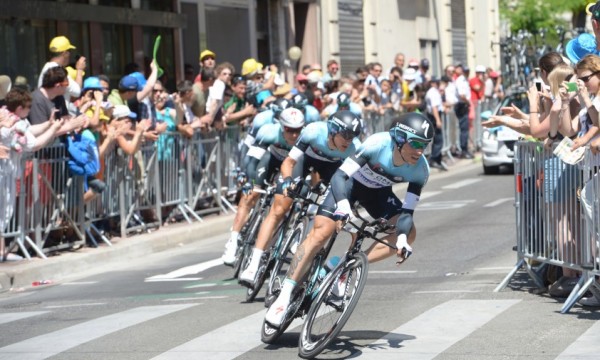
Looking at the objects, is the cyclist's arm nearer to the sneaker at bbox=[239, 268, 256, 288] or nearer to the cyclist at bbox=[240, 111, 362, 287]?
the cyclist at bbox=[240, 111, 362, 287]

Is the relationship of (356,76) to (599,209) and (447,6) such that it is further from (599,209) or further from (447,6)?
(447,6)

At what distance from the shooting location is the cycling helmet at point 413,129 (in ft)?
29.8

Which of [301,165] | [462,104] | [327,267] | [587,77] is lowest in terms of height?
[327,267]

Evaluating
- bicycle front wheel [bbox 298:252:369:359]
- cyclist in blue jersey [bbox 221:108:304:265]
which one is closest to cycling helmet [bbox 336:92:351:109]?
cyclist in blue jersey [bbox 221:108:304:265]

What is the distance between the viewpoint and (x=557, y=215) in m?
10.9

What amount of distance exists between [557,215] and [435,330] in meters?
1.84

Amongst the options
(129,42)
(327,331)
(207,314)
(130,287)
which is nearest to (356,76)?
(129,42)

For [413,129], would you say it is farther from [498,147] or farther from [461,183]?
[498,147]

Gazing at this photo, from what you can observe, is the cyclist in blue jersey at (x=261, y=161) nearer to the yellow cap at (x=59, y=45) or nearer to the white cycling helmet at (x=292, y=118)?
the white cycling helmet at (x=292, y=118)

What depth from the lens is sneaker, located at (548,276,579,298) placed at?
10914 millimetres

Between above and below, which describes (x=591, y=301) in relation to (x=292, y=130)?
below

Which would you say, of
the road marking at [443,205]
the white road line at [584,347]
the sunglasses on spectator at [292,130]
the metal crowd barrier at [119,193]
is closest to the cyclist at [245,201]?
the sunglasses on spectator at [292,130]

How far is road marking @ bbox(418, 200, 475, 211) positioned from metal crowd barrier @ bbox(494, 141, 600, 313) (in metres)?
8.22

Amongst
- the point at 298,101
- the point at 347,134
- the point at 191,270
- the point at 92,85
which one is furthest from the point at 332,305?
the point at 92,85
